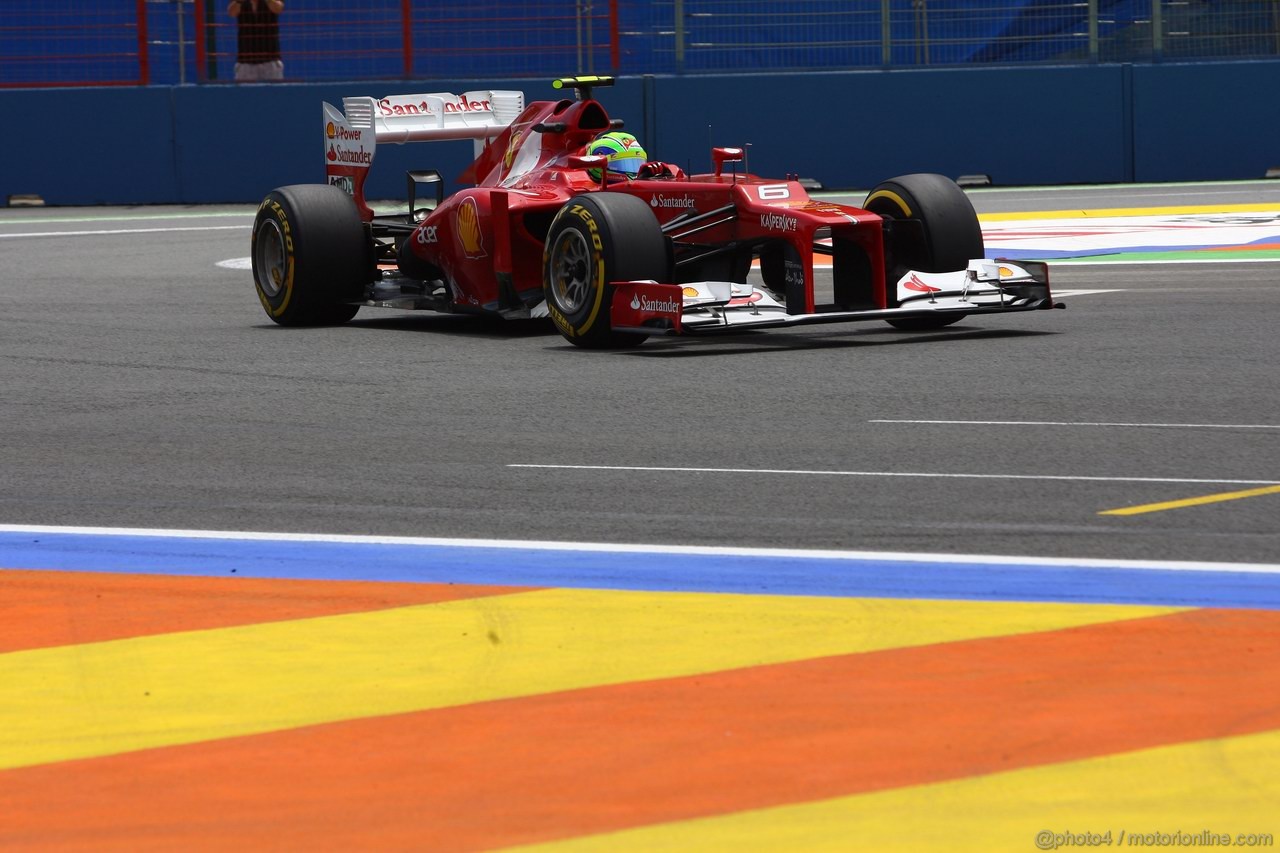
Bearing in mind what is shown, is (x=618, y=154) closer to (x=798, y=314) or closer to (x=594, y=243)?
(x=594, y=243)

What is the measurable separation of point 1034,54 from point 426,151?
724 cm

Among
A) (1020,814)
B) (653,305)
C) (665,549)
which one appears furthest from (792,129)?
(1020,814)

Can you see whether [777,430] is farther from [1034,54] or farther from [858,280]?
[1034,54]

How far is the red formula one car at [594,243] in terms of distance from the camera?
10.4m

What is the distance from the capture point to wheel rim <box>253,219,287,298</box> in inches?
496

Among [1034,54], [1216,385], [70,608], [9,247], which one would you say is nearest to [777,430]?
[1216,385]

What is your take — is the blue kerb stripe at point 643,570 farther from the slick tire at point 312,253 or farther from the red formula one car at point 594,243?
the slick tire at point 312,253

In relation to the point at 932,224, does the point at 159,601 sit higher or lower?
lower

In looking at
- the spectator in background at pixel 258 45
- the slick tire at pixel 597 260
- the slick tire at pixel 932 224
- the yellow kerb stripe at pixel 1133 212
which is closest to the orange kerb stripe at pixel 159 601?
the slick tire at pixel 597 260

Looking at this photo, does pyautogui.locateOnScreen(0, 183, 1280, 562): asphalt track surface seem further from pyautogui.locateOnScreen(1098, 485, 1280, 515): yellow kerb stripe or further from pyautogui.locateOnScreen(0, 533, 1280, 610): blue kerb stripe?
pyautogui.locateOnScreen(0, 533, 1280, 610): blue kerb stripe

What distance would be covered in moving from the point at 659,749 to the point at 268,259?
30.5 ft

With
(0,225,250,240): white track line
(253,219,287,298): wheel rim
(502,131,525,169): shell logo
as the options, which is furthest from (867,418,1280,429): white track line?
(0,225,250,240): white track line

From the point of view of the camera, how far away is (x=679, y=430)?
7785mm

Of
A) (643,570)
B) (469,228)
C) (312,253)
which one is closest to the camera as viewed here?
(643,570)
